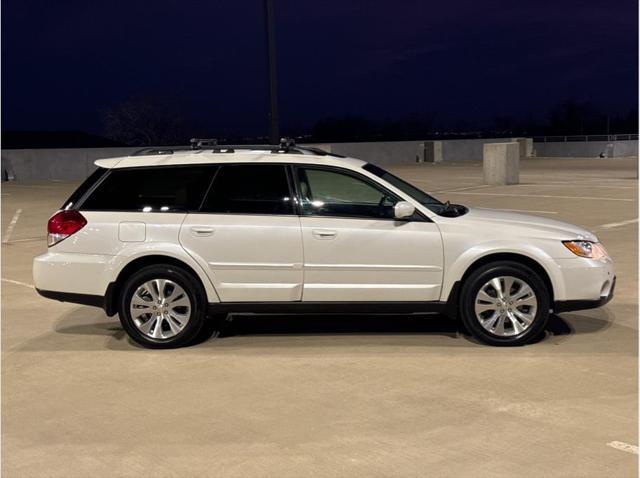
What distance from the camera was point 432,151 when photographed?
42.9m

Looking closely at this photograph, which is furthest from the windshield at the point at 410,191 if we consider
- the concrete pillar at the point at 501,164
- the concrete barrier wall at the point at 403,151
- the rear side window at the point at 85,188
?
the concrete barrier wall at the point at 403,151

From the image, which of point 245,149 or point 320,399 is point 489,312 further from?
point 245,149

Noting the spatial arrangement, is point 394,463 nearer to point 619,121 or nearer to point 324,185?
point 324,185

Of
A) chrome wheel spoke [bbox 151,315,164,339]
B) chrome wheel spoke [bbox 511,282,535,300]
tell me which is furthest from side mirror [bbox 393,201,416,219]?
chrome wheel spoke [bbox 151,315,164,339]

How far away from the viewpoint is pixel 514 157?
24328 millimetres

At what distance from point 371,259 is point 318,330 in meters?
1.03

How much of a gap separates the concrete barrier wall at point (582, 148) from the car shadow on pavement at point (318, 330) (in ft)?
140

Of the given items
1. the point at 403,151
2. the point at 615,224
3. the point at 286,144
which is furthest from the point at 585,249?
the point at 403,151

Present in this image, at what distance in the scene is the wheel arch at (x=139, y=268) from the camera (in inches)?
268

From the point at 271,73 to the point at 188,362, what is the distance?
6.85 metres

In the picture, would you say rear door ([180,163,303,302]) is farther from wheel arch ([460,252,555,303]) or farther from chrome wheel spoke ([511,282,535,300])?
chrome wheel spoke ([511,282,535,300])

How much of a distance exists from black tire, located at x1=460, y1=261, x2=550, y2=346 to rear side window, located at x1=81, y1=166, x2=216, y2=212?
235 centimetres

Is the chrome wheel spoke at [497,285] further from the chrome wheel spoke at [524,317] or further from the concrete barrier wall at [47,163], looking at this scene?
the concrete barrier wall at [47,163]

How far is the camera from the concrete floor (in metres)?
4.43
